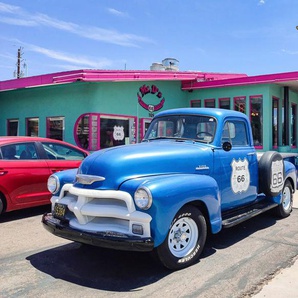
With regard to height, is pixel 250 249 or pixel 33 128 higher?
pixel 33 128

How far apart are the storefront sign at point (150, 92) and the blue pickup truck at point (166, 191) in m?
7.60

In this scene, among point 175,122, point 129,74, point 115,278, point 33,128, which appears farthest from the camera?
point 33,128

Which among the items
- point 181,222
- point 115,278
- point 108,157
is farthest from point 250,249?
point 108,157

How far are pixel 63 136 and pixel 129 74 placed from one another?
3383 mm

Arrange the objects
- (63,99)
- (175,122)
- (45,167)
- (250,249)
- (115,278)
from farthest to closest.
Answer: (63,99), (45,167), (175,122), (250,249), (115,278)

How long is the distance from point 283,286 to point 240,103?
36.0 feet

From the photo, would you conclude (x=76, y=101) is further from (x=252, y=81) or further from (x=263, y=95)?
(x=263, y=95)

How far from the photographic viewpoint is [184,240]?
4285 mm

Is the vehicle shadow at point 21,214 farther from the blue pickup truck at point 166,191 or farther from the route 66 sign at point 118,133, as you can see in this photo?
the route 66 sign at point 118,133

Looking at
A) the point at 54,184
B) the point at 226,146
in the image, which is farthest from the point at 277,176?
the point at 54,184

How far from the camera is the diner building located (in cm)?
1191

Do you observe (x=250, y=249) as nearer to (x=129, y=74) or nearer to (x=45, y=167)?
(x=45, y=167)

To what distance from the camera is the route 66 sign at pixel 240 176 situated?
5.34m

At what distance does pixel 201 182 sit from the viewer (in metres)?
4.36
